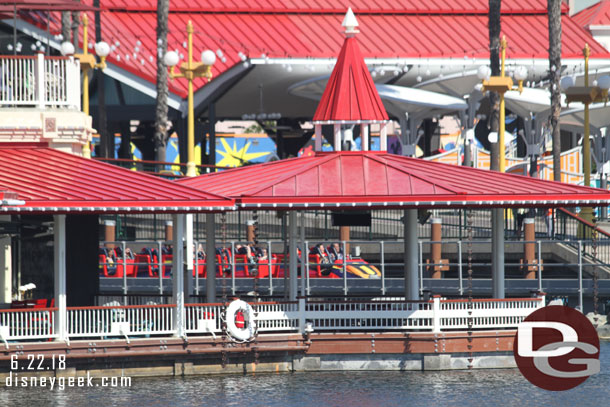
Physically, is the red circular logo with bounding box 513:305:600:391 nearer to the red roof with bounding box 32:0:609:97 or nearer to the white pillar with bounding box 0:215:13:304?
the white pillar with bounding box 0:215:13:304

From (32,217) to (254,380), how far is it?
6.59m

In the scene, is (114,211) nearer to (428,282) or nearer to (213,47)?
(428,282)

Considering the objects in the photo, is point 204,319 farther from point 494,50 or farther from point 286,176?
point 494,50

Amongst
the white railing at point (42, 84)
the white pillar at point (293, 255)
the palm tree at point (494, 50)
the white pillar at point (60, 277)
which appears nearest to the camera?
the white pillar at point (60, 277)

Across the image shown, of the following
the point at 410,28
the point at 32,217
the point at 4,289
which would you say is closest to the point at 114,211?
the point at 32,217

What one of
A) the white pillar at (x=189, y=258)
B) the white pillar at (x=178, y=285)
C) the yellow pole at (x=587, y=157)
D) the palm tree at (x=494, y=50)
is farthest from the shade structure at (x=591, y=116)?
the white pillar at (x=178, y=285)

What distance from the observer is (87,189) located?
27.7 m

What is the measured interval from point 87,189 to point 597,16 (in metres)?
46.2

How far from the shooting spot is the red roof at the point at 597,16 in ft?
224

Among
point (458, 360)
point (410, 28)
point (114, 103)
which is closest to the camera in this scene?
point (458, 360)

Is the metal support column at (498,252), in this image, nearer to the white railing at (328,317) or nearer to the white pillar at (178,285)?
the white railing at (328,317)

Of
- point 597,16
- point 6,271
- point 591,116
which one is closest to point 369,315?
point 6,271

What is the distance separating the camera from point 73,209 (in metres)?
27.0

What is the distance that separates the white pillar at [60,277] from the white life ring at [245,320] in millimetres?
3418
